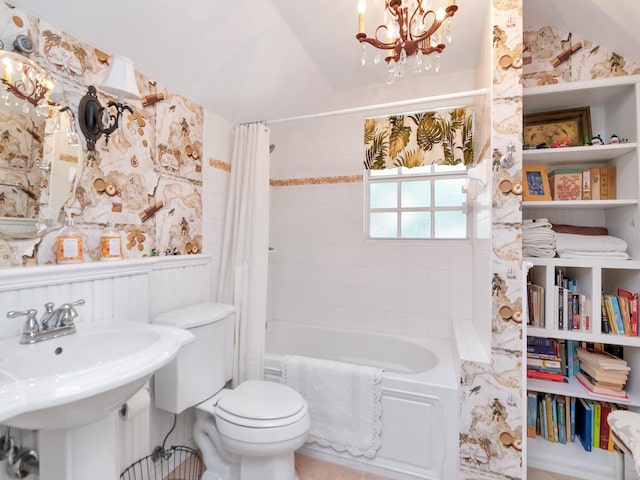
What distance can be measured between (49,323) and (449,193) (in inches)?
99.8

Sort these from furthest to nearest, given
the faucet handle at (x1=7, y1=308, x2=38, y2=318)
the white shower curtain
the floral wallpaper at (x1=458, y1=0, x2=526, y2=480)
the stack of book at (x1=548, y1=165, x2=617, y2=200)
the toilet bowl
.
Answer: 1. the white shower curtain
2. the stack of book at (x1=548, y1=165, x2=617, y2=200)
3. the floral wallpaper at (x1=458, y1=0, x2=526, y2=480)
4. the toilet bowl
5. the faucet handle at (x1=7, y1=308, x2=38, y2=318)

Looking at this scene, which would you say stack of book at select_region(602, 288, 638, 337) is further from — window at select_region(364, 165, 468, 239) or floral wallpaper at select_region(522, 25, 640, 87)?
floral wallpaper at select_region(522, 25, 640, 87)

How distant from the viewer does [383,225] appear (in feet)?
8.90

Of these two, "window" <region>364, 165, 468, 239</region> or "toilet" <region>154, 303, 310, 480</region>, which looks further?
"window" <region>364, 165, 468, 239</region>

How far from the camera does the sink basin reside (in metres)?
0.73

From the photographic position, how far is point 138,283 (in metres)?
1.51

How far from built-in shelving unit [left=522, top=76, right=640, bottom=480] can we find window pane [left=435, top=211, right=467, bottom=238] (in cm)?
65

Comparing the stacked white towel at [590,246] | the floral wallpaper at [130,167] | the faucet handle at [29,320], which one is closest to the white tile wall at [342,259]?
the stacked white towel at [590,246]

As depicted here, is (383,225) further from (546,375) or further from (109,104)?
(109,104)

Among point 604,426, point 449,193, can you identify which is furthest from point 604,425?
point 449,193

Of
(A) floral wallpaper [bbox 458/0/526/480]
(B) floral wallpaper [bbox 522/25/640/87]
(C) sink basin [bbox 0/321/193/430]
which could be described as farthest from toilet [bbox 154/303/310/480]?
(B) floral wallpaper [bbox 522/25/640/87]

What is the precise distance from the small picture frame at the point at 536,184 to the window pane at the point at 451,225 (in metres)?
0.62

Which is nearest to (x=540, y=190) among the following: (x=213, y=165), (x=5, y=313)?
(x=213, y=165)

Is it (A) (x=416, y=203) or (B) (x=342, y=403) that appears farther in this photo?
(A) (x=416, y=203)
